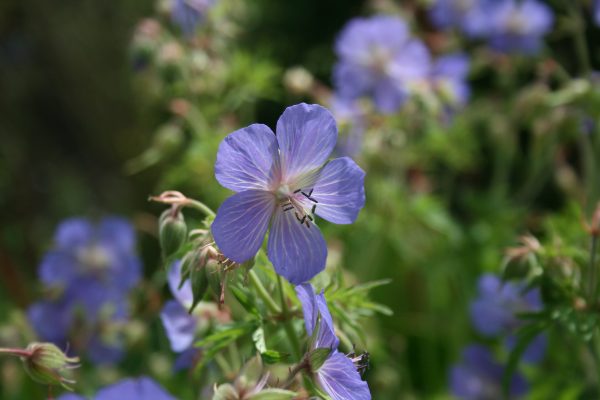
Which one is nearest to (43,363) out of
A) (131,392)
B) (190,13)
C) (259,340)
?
(131,392)

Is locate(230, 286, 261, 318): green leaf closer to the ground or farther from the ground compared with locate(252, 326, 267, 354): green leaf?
farther from the ground

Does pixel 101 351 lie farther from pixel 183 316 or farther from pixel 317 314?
pixel 317 314

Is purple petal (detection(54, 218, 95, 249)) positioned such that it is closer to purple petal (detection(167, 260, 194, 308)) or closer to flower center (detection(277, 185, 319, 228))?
purple petal (detection(167, 260, 194, 308))

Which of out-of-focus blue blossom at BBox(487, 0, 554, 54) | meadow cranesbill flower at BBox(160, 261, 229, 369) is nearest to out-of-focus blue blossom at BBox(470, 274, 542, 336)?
meadow cranesbill flower at BBox(160, 261, 229, 369)

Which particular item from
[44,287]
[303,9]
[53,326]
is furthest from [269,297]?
[303,9]

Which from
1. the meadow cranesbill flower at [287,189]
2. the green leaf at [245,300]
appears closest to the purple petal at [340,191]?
the meadow cranesbill flower at [287,189]

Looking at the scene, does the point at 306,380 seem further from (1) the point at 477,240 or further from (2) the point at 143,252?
(2) the point at 143,252
